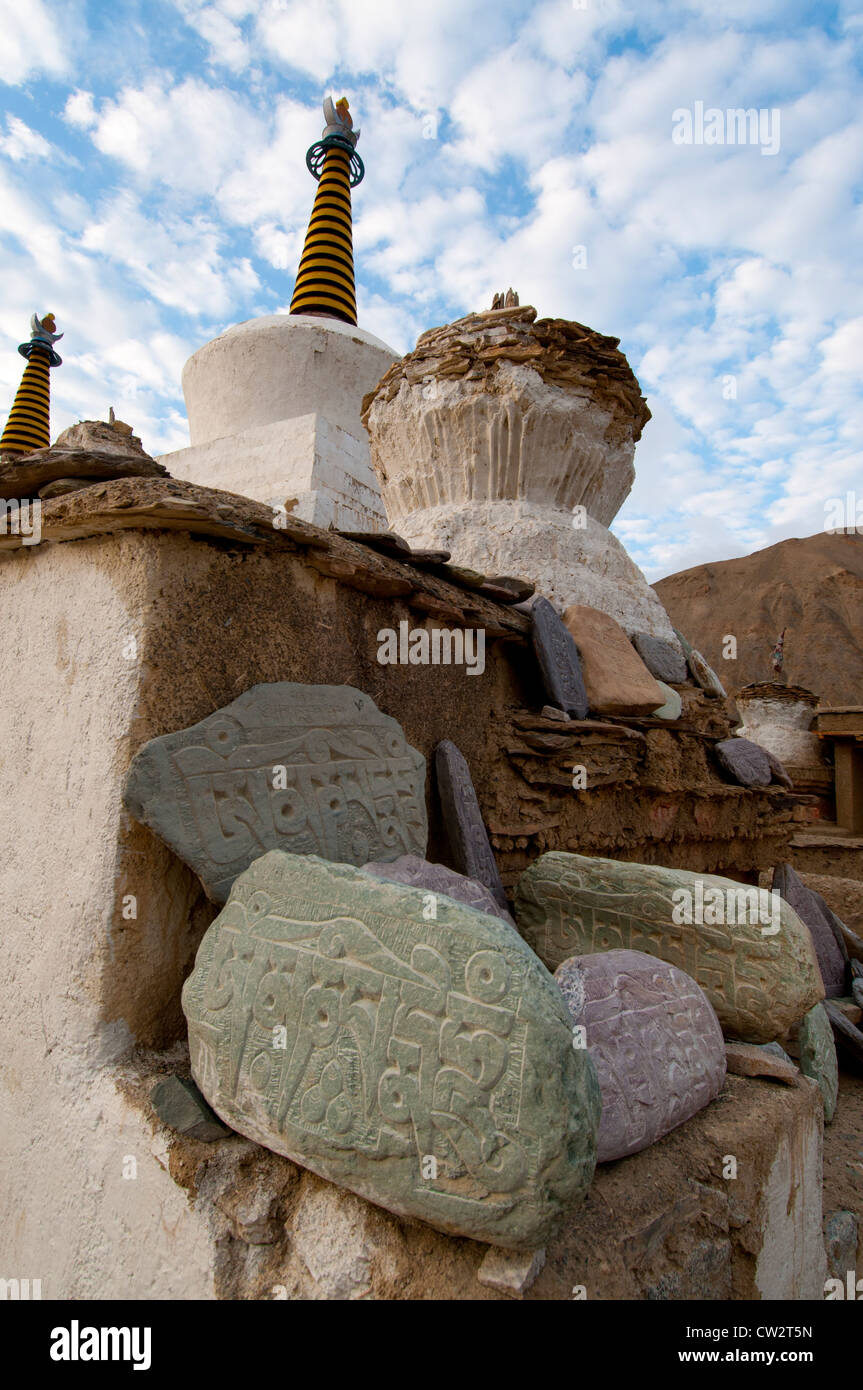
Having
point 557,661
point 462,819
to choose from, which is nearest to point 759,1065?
point 462,819

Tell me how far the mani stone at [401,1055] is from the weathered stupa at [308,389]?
4.11 m

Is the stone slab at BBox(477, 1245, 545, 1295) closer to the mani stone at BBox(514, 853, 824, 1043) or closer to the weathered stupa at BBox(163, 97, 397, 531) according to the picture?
the mani stone at BBox(514, 853, 824, 1043)

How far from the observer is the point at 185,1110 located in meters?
1.43

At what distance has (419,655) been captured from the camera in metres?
2.50

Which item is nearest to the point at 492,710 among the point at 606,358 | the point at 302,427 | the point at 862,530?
the point at 606,358

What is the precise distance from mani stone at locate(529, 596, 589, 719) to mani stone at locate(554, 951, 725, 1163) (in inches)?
55.5

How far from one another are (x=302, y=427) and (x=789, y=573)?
31.1 m

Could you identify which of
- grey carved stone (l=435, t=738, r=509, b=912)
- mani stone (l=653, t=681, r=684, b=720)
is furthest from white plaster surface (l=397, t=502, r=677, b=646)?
grey carved stone (l=435, t=738, r=509, b=912)

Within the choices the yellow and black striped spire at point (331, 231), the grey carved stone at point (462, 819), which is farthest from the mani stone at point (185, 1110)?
the yellow and black striped spire at point (331, 231)

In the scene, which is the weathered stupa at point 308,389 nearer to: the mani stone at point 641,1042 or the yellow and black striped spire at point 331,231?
the yellow and black striped spire at point 331,231

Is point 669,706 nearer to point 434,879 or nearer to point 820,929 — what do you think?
point 820,929

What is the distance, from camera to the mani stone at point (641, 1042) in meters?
1.44

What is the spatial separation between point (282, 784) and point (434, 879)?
0.47m

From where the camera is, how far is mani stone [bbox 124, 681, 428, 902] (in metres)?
1.56
